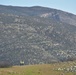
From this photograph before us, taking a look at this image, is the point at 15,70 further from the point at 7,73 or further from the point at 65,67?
the point at 65,67

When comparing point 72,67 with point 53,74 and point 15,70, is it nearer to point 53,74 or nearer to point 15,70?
point 53,74

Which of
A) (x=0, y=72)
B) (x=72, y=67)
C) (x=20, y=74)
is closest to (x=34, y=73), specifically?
(x=20, y=74)

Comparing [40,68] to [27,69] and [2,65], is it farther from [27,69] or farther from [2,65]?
[2,65]

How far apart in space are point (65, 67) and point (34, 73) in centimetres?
996

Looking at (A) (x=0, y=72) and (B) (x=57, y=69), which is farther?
(B) (x=57, y=69)

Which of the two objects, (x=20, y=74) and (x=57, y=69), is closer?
(x=20, y=74)

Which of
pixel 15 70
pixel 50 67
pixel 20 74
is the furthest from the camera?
pixel 50 67

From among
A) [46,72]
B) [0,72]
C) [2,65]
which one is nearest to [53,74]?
[46,72]

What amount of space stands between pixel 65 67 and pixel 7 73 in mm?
14434

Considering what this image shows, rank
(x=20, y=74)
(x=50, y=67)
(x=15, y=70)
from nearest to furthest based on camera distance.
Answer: (x=20, y=74)
(x=15, y=70)
(x=50, y=67)

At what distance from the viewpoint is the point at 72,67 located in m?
66.8

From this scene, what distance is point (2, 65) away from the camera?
232ft

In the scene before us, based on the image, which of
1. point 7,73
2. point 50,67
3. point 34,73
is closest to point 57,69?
point 50,67

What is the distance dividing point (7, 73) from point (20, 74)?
2.62m
